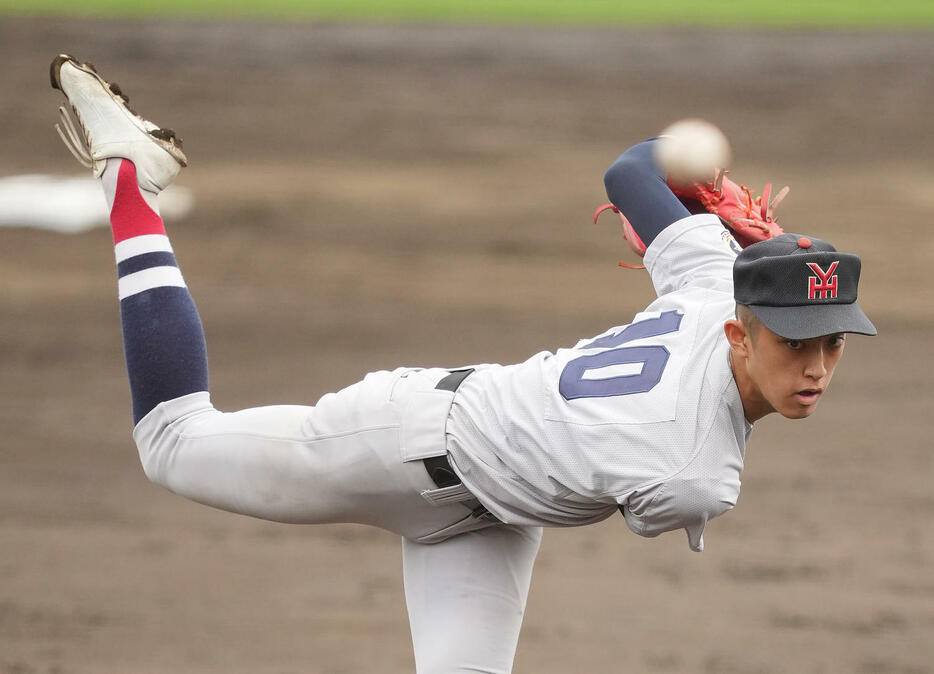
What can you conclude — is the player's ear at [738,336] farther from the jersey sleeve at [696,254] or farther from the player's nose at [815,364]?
the jersey sleeve at [696,254]

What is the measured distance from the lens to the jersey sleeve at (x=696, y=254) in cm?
263

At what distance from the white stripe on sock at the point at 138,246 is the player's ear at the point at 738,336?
4.05 ft

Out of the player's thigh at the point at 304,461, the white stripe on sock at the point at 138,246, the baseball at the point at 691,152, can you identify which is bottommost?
the player's thigh at the point at 304,461

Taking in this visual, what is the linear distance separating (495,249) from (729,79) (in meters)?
4.21

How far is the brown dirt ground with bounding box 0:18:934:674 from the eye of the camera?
Result: 474 cm

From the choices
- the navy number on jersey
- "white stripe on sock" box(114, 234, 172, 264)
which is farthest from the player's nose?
A: "white stripe on sock" box(114, 234, 172, 264)

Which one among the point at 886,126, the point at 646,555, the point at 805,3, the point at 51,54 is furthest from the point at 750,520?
the point at 805,3

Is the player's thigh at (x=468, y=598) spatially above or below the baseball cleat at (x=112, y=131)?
below

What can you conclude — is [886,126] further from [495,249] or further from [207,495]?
[207,495]

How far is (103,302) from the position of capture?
820 cm

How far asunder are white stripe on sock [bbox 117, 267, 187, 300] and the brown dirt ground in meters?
2.01

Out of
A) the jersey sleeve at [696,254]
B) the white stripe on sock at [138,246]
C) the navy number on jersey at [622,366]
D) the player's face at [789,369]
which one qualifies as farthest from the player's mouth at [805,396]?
the white stripe on sock at [138,246]

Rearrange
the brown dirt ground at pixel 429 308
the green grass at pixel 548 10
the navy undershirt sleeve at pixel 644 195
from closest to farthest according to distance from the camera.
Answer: the navy undershirt sleeve at pixel 644 195 < the brown dirt ground at pixel 429 308 < the green grass at pixel 548 10

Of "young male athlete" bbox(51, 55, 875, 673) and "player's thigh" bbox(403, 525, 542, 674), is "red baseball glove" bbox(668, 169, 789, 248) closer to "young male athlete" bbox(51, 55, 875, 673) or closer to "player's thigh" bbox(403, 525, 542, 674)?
"young male athlete" bbox(51, 55, 875, 673)
